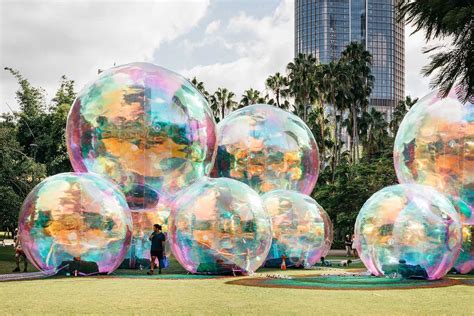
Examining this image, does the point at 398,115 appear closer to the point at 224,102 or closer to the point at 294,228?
the point at 224,102

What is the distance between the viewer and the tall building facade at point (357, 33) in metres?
189

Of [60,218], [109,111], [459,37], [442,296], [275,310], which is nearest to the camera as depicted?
[459,37]

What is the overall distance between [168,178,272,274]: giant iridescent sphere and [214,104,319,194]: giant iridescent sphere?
4.11 m

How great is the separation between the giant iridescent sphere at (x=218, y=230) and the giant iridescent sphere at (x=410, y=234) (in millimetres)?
2540

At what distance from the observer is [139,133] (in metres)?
17.9

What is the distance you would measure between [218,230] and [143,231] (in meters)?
2.85

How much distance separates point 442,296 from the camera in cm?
1315

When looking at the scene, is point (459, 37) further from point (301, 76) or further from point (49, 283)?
point (301, 76)

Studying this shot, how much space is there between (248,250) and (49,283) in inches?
180

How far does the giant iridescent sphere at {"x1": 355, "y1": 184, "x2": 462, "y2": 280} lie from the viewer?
16391 mm

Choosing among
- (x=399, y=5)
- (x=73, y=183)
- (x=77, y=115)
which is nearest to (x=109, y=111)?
(x=77, y=115)

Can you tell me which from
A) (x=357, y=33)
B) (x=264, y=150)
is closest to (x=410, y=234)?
(x=264, y=150)

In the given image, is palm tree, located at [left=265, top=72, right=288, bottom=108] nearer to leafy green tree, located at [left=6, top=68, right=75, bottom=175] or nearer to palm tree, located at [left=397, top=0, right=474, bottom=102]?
leafy green tree, located at [left=6, top=68, right=75, bottom=175]

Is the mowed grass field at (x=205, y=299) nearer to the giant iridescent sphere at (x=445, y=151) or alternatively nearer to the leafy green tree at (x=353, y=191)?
the giant iridescent sphere at (x=445, y=151)
